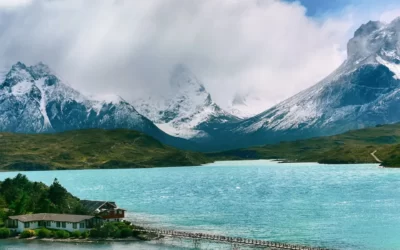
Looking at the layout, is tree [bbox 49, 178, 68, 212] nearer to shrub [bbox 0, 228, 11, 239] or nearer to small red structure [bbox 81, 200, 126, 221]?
small red structure [bbox 81, 200, 126, 221]

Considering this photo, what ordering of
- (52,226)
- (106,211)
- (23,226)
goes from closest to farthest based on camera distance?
(23,226)
(52,226)
(106,211)

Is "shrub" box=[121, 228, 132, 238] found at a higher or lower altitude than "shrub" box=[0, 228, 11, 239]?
lower

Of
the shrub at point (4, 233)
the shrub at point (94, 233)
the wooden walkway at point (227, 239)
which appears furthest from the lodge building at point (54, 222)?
the wooden walkway at point (227, 239)

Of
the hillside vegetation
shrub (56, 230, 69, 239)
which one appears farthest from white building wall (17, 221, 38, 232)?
shrub (56, 230, 69, 239)

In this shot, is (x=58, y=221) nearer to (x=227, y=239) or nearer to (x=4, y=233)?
(x=4, y=233)

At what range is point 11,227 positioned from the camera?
131875 mm

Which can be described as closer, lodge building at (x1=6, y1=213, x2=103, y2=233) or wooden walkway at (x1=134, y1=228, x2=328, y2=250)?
wooden walkway at (x1=134, y1=228, x2=328, y2=250)

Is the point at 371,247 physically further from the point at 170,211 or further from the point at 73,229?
the point at 170,211

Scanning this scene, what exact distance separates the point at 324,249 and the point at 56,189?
7513 cm

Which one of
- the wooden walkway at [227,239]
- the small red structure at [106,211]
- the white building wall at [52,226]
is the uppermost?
the small red structure at [106,211]

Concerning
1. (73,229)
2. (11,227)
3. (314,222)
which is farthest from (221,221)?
(11,227)

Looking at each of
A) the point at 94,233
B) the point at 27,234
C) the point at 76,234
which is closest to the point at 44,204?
the point at 27,234

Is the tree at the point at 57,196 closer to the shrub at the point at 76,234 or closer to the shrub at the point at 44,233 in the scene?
the shrub at the point at 44,233

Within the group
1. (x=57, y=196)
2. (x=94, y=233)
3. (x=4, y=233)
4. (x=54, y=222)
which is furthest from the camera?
(x=57, y=196)
